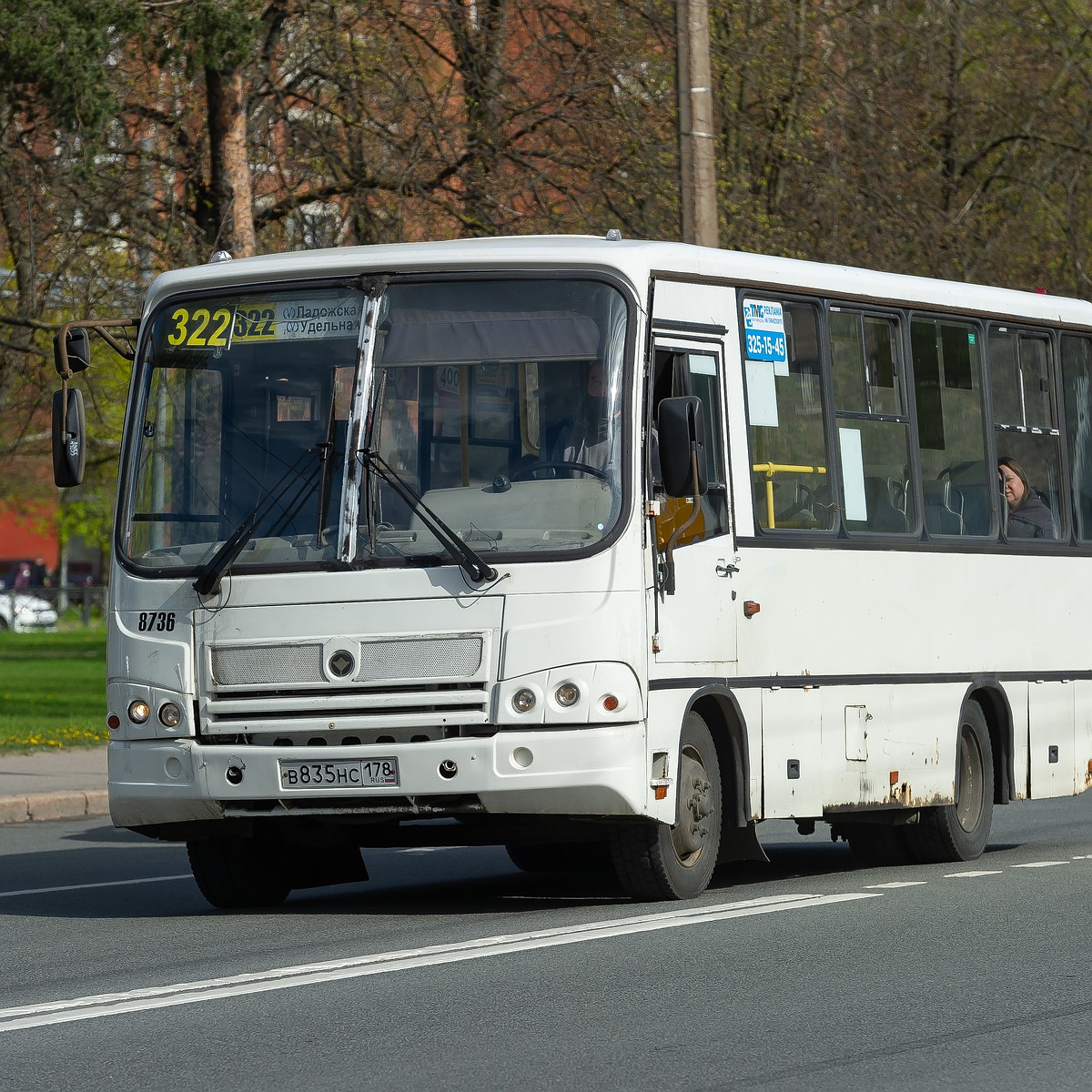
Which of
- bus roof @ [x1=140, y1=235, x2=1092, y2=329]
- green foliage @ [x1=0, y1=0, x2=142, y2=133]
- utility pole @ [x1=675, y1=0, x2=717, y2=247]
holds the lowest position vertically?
bus roof @ [x1=140, y1=235, x2=1092, y2=329]

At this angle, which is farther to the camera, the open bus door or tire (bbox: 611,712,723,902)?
tire (bbox: 611,712,723,902)

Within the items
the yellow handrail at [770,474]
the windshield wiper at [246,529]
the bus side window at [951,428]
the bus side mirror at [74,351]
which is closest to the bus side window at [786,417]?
the yellow handrail at [770,474]

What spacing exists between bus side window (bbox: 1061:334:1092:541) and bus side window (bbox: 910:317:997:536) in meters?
1.05

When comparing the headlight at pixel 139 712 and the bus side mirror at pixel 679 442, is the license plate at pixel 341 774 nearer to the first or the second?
the headlight at pixel 139 712

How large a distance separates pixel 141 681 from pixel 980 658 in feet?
16.5

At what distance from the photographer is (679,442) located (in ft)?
32.0

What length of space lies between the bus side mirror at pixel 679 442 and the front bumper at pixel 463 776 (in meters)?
1.06

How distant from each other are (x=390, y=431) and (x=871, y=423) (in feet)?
10.4

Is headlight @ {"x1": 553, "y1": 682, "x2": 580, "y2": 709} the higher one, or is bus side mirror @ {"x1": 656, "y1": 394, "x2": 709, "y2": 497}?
bus side mirror @ {"x1": 656, "y1": 394, "x2": 709, "y2": 497}

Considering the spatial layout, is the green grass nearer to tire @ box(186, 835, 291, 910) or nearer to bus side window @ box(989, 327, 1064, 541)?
tire @ box(186, 835, 291, 910)

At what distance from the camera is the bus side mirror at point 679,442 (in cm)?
975

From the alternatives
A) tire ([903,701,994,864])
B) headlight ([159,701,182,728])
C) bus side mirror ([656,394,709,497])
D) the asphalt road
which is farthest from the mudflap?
headlight ([159,701,182,728])

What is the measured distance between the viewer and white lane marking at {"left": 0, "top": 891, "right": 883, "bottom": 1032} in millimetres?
7391

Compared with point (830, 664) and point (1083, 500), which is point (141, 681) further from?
point (1083, 500)
